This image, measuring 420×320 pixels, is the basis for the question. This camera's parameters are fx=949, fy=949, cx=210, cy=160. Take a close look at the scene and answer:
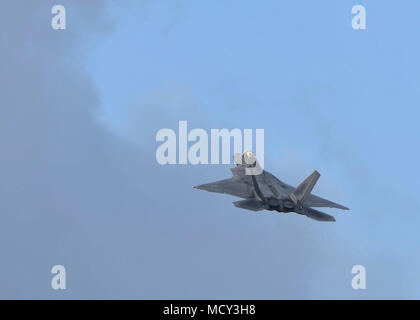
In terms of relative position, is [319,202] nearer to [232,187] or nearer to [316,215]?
[316,215]

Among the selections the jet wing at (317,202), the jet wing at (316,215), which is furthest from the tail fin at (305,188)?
the jet wing at (317,202)

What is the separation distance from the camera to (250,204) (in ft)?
394

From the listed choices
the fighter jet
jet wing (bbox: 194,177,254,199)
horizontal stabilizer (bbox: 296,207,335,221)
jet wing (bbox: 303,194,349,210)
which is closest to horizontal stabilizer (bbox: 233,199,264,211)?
the fighter jet

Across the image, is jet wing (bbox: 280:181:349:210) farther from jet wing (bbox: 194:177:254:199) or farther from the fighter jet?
jet wing (bbox: 194:177:254:199)

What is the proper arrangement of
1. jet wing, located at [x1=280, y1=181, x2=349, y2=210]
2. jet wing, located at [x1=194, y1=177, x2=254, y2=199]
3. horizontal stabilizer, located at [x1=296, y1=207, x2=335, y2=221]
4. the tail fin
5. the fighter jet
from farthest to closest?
jet wing, located at [x1=280, y1=181, x2=349, y2=210], jet wing, located at [x1=194, y1=177, x2=254, y2=199], horizontal stabilizer, located at [x1=296, y1=207, x2=335, y2=221], the fighter jet, the tail fin

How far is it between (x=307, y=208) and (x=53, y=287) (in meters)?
33.8

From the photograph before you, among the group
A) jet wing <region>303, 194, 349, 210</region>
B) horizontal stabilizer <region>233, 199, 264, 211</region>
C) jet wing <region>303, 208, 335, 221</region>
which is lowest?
jet wing <region>303, 208, 335, 221</region>

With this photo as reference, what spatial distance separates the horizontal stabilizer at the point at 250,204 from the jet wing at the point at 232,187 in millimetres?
1901

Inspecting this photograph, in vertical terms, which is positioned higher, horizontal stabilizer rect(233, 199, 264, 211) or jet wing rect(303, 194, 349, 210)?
jet wing rect(303, 194, 349, 210)

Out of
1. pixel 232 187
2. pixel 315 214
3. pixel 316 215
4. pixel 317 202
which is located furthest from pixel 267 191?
pixel 317 202

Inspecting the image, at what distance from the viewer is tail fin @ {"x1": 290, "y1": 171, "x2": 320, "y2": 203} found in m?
116
